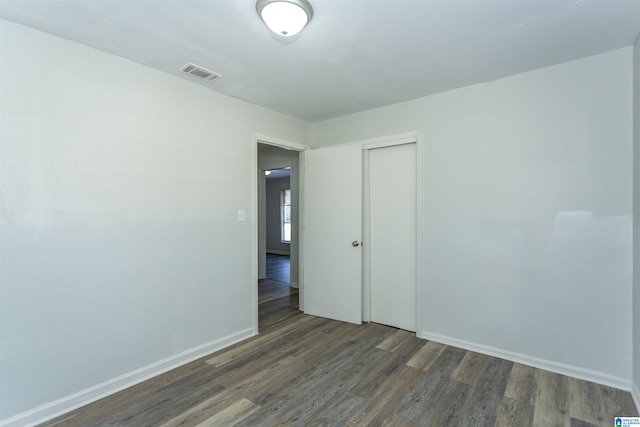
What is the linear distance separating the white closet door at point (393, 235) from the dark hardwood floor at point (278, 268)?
8.61 feet

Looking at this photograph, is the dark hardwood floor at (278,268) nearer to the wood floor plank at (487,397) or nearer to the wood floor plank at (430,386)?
the wood floor plank at (430,386)

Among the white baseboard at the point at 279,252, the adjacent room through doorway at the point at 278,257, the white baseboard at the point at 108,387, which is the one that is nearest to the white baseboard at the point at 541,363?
the adjacent room through doorway at the point at 278,257

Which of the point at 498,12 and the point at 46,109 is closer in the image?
the point at 498,12

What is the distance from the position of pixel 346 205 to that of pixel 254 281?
1.34 m

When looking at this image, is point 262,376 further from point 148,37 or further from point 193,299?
point 148,37

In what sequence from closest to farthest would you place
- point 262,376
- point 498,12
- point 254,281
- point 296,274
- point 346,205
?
1. point 498,12
2. point 262,376
3. point 254,281
4. point 346,205
5. point 296,274

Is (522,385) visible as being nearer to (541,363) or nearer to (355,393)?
(541,363)

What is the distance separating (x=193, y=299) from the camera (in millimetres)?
2797

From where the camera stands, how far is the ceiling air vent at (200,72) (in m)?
2.49

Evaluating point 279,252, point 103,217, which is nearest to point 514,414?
point 103,217

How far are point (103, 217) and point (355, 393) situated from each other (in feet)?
7.27

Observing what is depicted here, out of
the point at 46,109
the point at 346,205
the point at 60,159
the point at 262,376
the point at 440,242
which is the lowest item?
the point at 262,376

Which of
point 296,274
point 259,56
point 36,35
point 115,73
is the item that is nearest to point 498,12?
point 259,56

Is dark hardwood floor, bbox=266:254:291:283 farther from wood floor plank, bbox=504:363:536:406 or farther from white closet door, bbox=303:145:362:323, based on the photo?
wood floor plank, bbox=504:363:536:406
